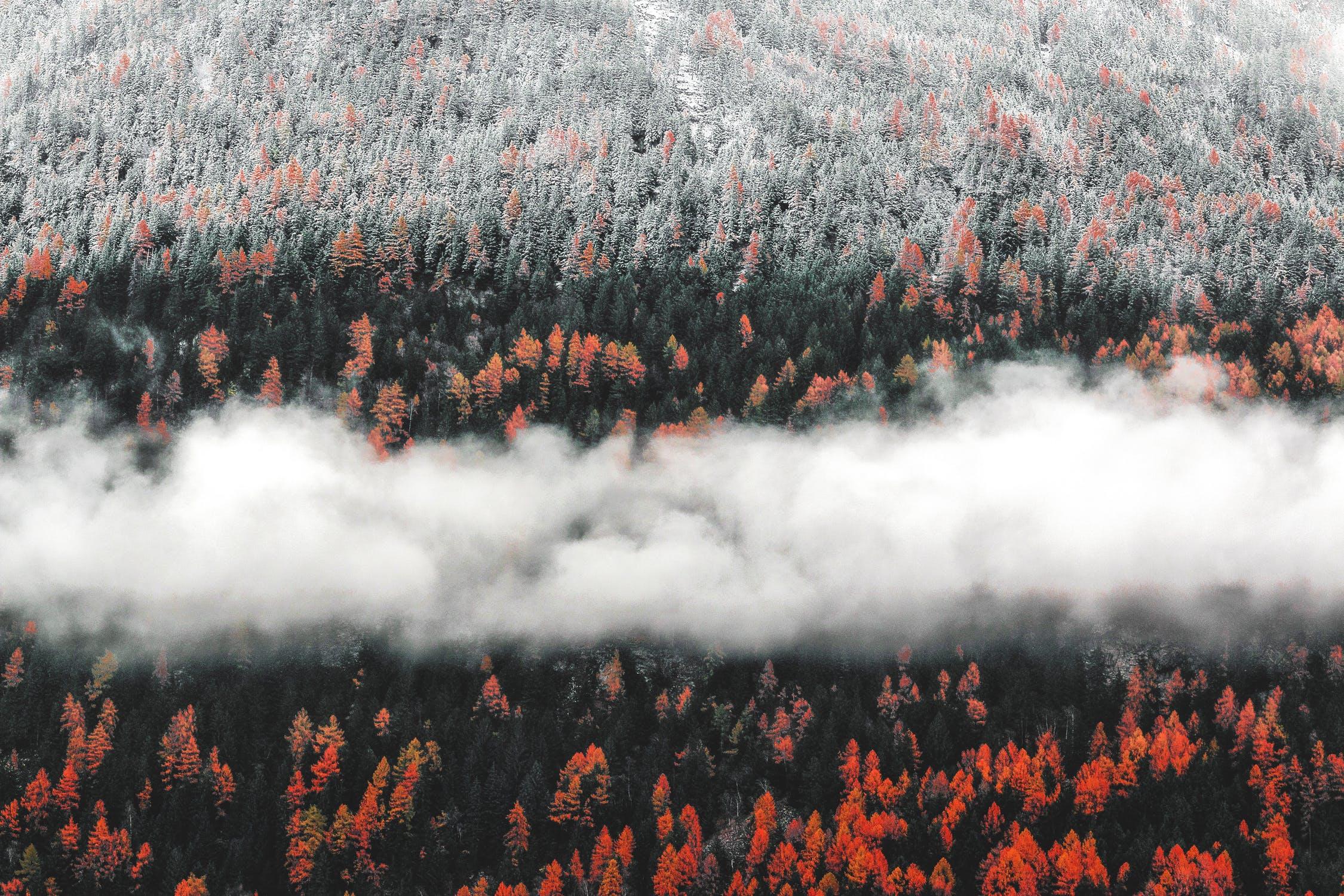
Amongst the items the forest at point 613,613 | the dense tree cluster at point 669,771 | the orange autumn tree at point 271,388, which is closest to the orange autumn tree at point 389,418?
the forest at point 613,613

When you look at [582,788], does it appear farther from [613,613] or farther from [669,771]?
[613,613]

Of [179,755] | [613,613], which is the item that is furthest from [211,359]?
[613,613]

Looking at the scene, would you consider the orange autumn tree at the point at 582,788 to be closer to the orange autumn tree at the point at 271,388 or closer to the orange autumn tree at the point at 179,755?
the orange autumn tree at the point at 179,755

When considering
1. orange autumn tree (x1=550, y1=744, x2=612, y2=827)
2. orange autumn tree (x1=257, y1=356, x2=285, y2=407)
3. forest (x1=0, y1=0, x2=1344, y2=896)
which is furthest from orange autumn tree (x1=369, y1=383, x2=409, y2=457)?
orange autumn tree (x1=550, y1=744, x2=612, y2=827)

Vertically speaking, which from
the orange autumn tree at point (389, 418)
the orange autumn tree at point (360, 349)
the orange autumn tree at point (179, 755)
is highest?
the orange autumn tree at point (360, 349)

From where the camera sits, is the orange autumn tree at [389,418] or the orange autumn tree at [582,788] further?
the orange autumn tree at [389,418]

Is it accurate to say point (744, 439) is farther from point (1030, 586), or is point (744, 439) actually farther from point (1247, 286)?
point (1247, 286)

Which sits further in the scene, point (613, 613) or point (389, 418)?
point (389, 418)

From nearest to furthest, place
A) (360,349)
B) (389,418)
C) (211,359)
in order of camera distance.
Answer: (389,418), (211,359), (360,349)
